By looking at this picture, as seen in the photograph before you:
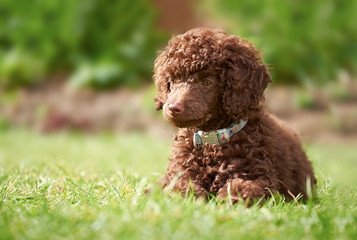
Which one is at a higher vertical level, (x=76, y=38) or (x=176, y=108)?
(x=76, y=38)

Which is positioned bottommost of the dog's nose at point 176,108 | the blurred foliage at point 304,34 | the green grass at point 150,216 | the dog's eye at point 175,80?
the green grass at point 150,216

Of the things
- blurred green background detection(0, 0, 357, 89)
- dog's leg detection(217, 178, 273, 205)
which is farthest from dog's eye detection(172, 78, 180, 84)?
blurred green background detection(0, 0, 357, 89)

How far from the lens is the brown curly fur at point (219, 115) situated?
9.23 feet

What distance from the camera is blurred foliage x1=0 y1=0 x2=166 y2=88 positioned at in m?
13.5

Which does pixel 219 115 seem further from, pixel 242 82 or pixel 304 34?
pixel 304 34

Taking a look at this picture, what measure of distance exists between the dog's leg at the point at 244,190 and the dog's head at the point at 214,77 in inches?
17.5

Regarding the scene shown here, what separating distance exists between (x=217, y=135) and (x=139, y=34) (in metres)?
11.2

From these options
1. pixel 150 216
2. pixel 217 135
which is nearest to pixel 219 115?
Result: pixel 217 135

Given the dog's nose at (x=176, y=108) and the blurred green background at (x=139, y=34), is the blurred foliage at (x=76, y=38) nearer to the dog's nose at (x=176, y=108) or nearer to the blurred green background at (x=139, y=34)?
the blurred green background at (x=139, y=34)

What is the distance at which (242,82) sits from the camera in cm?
292

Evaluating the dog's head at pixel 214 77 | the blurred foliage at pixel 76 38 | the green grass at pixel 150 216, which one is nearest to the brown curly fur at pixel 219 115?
the dog's head at pixel 214 77

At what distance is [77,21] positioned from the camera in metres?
13.5

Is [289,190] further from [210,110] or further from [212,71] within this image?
[212,71]

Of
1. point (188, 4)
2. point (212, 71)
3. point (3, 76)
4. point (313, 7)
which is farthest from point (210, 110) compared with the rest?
point (3, 76)
